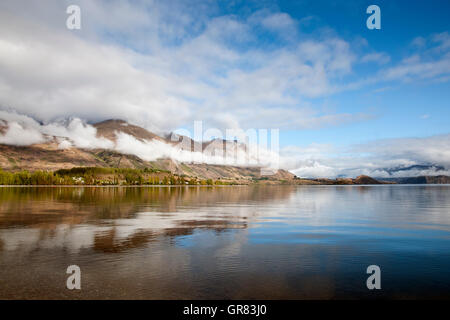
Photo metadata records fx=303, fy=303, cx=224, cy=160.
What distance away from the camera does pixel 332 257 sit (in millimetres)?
25469

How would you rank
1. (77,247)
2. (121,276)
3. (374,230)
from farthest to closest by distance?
1. (374,230)
2. (77,247)
3. (121,276)

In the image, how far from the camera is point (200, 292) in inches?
678

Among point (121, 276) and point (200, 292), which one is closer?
point (200, 292)

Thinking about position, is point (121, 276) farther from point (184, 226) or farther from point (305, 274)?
point (184, 226)

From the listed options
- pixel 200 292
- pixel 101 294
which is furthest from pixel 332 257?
pixel 101 294
